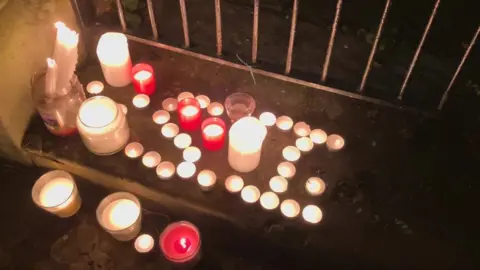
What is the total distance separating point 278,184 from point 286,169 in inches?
2.0

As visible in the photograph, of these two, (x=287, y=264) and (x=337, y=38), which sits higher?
(x=337, y=38)

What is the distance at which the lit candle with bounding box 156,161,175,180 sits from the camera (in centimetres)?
132

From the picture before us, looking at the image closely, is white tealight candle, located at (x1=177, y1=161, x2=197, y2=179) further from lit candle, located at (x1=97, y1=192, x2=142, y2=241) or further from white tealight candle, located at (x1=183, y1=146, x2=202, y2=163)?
lit candle, located at (x1=97, y1=192, x2=142, y2=241)

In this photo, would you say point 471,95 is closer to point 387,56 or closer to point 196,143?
point 387,56

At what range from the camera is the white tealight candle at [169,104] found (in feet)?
4.76

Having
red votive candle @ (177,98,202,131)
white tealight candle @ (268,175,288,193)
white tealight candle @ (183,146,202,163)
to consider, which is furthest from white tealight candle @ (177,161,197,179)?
white tealight candle @ (268,175,288,193)

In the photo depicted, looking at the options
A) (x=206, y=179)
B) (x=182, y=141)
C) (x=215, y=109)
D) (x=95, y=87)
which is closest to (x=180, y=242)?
(x=206, y=179)

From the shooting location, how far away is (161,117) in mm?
1431

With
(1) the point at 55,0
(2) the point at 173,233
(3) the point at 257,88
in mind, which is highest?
(1) the point at 55,0

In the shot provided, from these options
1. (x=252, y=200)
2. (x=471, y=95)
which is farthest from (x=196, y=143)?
(x=471, y=95)

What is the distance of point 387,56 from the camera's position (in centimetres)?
157

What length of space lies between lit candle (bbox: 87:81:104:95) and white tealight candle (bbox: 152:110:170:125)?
7.9 inches

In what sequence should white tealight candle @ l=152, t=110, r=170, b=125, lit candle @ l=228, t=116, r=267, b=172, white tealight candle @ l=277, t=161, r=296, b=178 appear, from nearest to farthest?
1. lit candle @ l=228, t=116, r=267, b=172
2. white tealight candle @ l=277, t=161, r=296, b=178
3. white tealight candle @ l=152, t=110, r=170, b=125

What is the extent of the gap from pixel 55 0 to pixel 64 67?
0.72 feet
